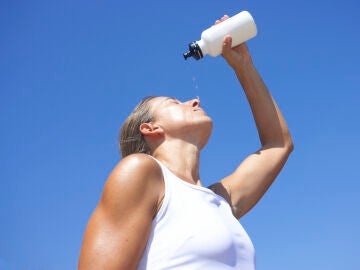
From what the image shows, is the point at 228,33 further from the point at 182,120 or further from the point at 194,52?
the point at 182,120

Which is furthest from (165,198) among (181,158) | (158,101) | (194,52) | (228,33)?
(228,33)

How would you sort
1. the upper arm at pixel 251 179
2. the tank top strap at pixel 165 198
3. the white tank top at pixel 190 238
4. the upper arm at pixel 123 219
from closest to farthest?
the upper arm at pixel 123 219 < the white tank top at pixel 190 238 < the tank top strap at pixel 165 198 < the upper arm at pixel 251 179

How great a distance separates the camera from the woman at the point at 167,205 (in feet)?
7.22

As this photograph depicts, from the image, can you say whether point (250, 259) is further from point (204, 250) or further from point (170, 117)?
point (170, 117)

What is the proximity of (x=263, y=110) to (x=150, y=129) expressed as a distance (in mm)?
1126

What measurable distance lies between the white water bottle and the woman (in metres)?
0.85

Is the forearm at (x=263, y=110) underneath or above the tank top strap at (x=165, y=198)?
above

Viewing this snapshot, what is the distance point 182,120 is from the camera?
3148 mm

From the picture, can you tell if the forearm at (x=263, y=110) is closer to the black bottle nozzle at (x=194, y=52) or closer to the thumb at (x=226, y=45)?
the thumb at (x=226, y=45)

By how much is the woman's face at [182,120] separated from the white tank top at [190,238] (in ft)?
1.92

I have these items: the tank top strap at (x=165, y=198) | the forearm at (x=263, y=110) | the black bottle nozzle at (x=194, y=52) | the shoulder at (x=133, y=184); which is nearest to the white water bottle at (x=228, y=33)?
the black bottle nozzle at (x=194, y=52)

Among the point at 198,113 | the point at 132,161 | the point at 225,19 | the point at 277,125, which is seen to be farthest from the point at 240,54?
the point at 132,161

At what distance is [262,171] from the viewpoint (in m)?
3.48

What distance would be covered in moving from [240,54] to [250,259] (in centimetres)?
199
